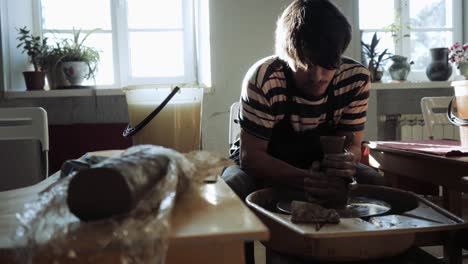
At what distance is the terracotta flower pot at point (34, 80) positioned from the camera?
246cm

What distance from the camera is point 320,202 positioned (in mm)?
934

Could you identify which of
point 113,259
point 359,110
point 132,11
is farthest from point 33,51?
point 113,259

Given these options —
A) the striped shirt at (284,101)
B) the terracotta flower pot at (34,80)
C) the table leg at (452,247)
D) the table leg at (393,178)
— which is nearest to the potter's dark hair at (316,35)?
the striped shirt at (284,101)

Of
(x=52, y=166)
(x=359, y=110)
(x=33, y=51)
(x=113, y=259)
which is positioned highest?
(x=33, y=51)

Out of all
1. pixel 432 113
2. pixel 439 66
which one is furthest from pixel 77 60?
pixel 439 66

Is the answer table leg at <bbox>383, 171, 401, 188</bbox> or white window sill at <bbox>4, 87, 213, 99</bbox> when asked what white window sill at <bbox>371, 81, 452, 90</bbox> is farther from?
white window sill at <bbox>4, 87, 213, 99</bbox>

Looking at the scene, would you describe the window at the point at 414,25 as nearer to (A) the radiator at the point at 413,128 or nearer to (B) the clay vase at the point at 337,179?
(A) the radiator at the point at 413,128

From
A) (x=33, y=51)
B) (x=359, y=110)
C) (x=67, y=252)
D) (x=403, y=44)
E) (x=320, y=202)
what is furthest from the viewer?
(x=403, y=44)

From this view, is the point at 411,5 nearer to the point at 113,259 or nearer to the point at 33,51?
the point at 33,51

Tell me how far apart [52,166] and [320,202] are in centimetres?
196

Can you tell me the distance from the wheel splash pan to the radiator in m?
1.98

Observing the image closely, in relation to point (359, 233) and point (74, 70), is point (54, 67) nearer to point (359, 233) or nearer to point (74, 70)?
point (74, 70)

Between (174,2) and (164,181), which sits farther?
(174,2)

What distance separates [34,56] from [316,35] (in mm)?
1825
